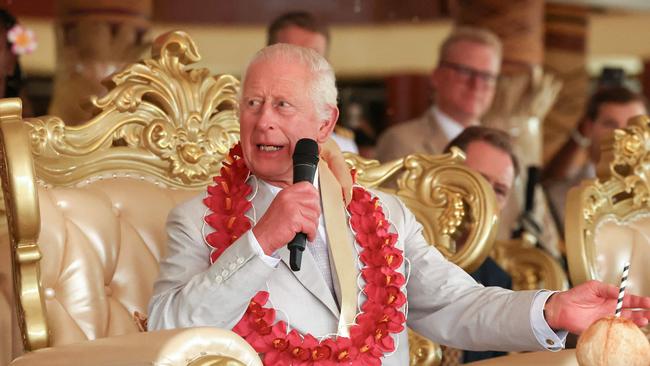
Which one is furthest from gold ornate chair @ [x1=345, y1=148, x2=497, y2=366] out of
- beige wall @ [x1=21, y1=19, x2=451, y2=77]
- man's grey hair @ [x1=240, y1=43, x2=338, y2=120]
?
beige wall @ [x1=21, y1=19, x2=451, y2=77]

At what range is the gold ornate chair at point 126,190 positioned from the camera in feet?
8.21

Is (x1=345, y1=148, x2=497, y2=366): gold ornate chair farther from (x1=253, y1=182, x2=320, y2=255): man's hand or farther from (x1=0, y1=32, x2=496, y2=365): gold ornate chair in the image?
(x1=253, y1=182, x2=320, y2=255): man's hand

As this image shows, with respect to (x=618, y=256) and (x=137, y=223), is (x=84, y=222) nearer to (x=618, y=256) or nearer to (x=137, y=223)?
(x=137, y=223)

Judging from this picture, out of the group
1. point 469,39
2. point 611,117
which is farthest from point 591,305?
point 611,117

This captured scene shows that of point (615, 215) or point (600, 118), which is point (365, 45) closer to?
point (600, 118)

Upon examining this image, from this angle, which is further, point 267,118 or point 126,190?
point 126,190

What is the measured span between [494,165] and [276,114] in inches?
49.7

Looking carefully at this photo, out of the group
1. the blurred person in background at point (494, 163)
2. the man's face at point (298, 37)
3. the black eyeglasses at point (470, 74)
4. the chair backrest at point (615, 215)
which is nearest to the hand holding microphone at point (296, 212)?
the chair backrest at point (615, 215)

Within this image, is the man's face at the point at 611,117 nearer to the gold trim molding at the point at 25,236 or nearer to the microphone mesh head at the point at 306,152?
the microphone mesh head at the point at 306,152

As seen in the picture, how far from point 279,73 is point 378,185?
0.71 meters

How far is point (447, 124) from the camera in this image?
4617mm

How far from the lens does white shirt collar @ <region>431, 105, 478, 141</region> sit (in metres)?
4.58

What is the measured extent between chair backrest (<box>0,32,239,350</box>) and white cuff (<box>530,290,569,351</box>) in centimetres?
89

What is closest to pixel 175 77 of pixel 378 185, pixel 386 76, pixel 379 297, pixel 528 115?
pixel 378 185
